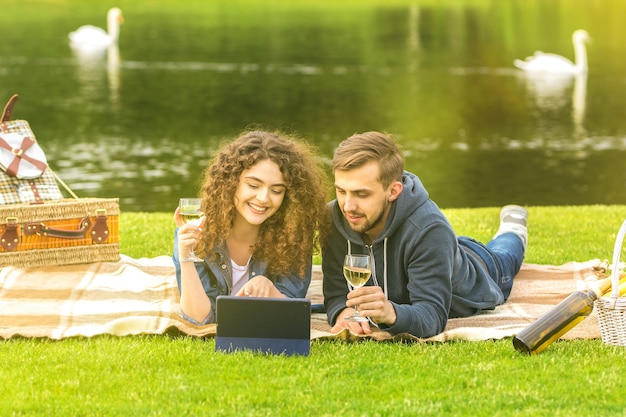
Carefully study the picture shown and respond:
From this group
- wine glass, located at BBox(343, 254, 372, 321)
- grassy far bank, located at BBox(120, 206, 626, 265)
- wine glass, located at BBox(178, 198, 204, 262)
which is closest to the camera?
wine glass, located at BBox(343, 254, 372, 321)

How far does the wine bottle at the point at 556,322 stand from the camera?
5.33 m

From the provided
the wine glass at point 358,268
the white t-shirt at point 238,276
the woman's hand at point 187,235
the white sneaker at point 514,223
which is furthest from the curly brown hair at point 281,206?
the white sneaker at point 514,223

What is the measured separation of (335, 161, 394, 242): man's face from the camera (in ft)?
18.1

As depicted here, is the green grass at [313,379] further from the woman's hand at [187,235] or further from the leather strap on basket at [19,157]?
Result: the leather strap on basket at [19,157]

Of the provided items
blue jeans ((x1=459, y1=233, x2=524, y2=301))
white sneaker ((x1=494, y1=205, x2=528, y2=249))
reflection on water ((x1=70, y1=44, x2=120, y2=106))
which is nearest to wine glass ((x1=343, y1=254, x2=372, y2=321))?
blue jeans ((x1=459, y1=233, x2=524, y2=301))

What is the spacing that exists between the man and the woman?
19cm

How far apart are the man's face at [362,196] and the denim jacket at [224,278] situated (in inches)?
21.8

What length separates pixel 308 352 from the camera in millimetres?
5371

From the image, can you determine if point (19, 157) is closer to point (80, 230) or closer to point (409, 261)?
point (80, 230)

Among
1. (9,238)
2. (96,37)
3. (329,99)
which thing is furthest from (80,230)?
(96,37)

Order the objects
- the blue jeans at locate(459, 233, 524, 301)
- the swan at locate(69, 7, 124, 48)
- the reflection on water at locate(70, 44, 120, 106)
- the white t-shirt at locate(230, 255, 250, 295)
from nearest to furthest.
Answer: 1. the white t-shirt at locate(230, 255, 250, 295)
2. the blue jeans at locate(459, 233, 524, 301)
3. the reflection on water at locate(70, 44, 120, 106)
4. the swan at locate(69, 7, 124, 48)

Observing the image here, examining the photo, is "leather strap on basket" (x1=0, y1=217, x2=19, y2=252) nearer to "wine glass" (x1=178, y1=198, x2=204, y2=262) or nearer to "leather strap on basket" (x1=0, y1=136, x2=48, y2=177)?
"leather strap on basket" (x1=0, y1=136, x2=48, y2=177)

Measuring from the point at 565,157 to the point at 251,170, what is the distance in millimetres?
15362

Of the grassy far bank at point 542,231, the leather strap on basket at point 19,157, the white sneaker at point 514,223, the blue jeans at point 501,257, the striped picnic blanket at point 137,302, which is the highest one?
the leather strap on basket at point 19,157
